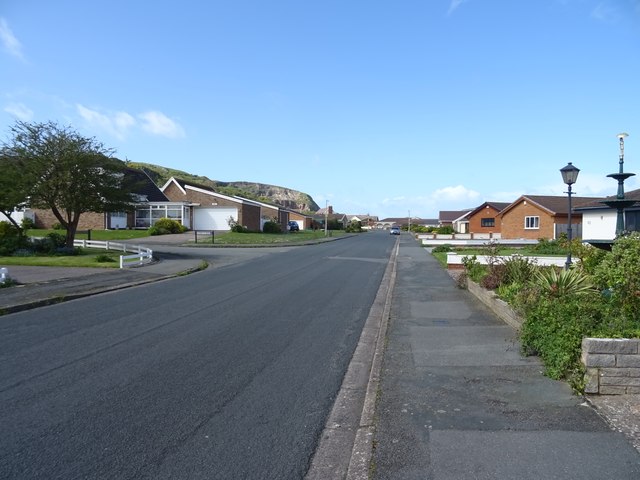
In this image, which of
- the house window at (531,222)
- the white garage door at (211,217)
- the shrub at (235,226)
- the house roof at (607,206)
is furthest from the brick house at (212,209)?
the house roof at (607,206)

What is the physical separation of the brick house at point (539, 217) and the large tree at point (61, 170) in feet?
117

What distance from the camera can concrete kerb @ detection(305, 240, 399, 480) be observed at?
159 inches

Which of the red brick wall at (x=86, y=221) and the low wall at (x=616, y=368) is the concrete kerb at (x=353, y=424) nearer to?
the low wall at (x=616, y=368)

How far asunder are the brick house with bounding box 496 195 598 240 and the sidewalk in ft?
137

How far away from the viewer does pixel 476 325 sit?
30.6 feet

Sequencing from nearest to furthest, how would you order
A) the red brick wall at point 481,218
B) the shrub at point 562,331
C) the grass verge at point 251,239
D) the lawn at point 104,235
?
the shrub at point 562,331 < the lawn at point 104,235 < the grass verge at point 251,239 < the red brick wall at point 481,218

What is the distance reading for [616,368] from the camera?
17.4 ft

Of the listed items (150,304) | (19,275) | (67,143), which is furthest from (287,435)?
(67,143)

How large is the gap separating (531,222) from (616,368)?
46.7m

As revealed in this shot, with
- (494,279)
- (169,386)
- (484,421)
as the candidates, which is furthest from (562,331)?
(494,279)

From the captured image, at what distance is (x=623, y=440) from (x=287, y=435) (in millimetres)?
2731

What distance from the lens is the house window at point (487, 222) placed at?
69.0m

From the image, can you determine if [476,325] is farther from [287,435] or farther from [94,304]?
[94,304]

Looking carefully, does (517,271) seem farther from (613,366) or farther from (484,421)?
(484,421)
